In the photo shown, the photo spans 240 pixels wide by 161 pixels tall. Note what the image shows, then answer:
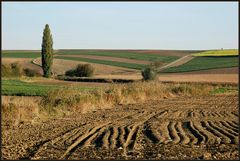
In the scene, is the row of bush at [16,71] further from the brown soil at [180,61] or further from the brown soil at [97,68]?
the brown soil at [180,61]

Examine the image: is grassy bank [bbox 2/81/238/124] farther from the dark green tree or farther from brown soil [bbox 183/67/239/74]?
brown soil [bbox 183/67/239/74]

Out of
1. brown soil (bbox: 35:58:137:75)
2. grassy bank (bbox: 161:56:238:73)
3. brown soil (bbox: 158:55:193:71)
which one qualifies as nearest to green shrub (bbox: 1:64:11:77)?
brown soil (bbox: 35:58:137:75)

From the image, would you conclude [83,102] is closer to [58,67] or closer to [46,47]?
[46,47]

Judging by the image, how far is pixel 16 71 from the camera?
264ft

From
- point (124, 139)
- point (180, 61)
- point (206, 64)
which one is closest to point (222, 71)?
point (206, 64)

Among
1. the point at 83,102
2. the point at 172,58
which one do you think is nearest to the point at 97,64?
the point at 172,58

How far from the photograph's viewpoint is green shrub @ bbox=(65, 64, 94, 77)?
78.2 meters

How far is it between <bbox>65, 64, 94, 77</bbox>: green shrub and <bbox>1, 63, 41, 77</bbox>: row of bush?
542cm

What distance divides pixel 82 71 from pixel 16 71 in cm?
1114

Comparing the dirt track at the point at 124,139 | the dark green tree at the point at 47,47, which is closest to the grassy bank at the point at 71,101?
the dirt track at the point at 124,139

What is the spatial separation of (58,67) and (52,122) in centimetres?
7046

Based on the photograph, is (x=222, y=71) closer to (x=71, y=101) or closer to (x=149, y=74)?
(x=149, y=74)

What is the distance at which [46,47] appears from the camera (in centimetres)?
7050

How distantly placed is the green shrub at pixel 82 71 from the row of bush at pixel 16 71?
5.42 m
